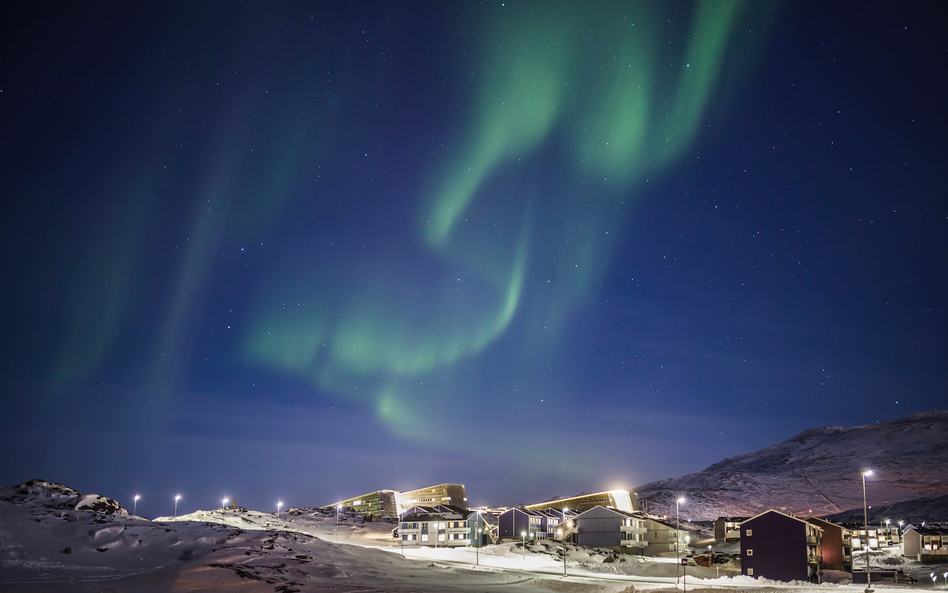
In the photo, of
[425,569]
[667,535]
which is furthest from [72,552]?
[667,535]

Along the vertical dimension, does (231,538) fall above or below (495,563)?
above

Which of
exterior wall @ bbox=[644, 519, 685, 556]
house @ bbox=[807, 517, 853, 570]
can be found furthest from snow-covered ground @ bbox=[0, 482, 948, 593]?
exterior wall @ bbox=[644, 519, 685, 556]

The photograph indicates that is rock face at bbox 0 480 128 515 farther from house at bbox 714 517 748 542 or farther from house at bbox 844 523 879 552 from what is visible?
house at bbox 844 523 879 552

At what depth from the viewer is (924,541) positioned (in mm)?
103812

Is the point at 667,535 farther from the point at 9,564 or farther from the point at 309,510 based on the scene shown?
the point at 9,564

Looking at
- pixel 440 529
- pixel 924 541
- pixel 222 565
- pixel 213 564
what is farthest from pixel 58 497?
pixel 924 541

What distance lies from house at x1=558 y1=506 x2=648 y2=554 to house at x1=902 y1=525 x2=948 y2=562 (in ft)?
126

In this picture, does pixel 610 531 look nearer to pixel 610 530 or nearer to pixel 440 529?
pixel 610 530

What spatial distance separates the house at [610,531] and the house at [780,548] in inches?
1561

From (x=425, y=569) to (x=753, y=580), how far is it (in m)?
29.9

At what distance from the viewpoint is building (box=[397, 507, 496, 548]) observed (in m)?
108

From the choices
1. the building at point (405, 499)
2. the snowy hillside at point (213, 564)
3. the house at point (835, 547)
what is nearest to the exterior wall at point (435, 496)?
the building at point (405, 499)

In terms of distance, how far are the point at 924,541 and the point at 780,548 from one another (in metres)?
54.8

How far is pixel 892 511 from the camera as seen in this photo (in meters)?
→ 172
